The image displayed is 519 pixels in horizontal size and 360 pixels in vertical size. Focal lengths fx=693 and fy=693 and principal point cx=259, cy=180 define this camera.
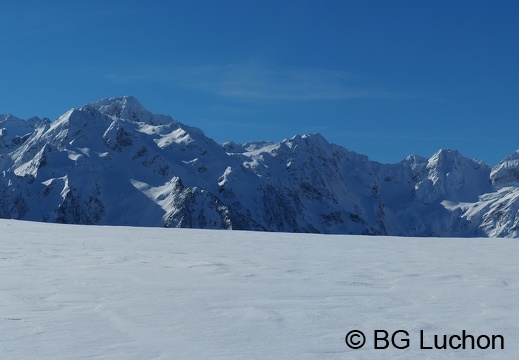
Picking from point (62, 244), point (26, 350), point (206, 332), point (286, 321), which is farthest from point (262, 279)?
point (62, 244)

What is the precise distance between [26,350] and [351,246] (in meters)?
12.5

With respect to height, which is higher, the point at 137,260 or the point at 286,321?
the point at 137,260

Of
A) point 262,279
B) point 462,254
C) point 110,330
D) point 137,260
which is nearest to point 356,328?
point 110,330

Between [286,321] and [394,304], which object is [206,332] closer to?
[286,321]

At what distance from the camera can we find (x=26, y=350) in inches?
239

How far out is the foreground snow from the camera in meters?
6.43

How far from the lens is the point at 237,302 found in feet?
27.5

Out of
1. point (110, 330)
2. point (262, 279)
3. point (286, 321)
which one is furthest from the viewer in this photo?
point (262, 279)

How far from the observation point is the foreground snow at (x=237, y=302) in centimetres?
643

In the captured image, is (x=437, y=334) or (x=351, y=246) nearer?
(x=437, y=334)

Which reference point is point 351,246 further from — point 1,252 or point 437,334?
point 437,334

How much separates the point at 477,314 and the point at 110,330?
425 cm

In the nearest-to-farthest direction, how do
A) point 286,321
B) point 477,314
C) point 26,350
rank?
point 26,350, point 286,321, point 477,314

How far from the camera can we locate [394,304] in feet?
28.2
